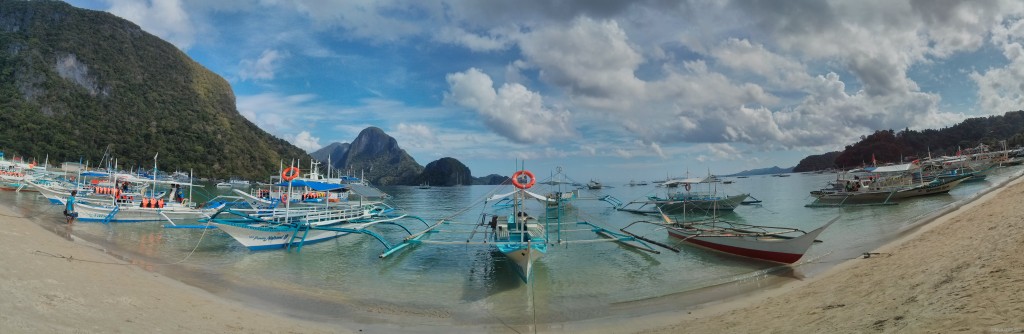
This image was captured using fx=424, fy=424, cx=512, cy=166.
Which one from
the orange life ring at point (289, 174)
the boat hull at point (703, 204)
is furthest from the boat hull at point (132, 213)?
the boat hull at point (703, 204)

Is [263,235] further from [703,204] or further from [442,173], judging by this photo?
[442,173]

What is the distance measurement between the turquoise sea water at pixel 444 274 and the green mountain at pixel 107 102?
263ft

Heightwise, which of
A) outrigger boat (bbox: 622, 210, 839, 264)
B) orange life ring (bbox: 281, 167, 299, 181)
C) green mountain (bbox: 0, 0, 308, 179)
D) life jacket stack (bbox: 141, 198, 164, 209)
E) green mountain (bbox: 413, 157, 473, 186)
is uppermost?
green mountain (bbox: 0, 0, 308, 179)

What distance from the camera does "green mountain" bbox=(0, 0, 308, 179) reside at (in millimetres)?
94875

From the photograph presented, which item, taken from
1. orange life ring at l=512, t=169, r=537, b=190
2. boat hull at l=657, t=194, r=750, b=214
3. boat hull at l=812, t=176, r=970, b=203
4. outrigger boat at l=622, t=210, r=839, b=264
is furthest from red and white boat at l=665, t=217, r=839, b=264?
boat hull at l=812, t=176, r=970, b=203

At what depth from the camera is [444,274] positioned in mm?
15758

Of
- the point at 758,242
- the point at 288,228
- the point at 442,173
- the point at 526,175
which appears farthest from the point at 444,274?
the point at 442,173

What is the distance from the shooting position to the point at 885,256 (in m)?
12.5

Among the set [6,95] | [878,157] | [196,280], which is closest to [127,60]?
[6,95]

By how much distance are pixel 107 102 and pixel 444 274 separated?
143240 mm

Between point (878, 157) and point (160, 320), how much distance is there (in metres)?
158

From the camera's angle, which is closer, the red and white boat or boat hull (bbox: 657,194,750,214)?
the red and white boat

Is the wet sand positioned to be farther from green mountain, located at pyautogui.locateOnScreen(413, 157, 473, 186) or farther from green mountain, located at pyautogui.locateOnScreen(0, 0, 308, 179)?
green mountain, located at pyautogui.locateOnScreen(413, 157, 473, 186)

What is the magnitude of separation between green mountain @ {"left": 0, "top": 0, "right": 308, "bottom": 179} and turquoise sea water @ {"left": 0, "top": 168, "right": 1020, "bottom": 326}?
8013 cm
